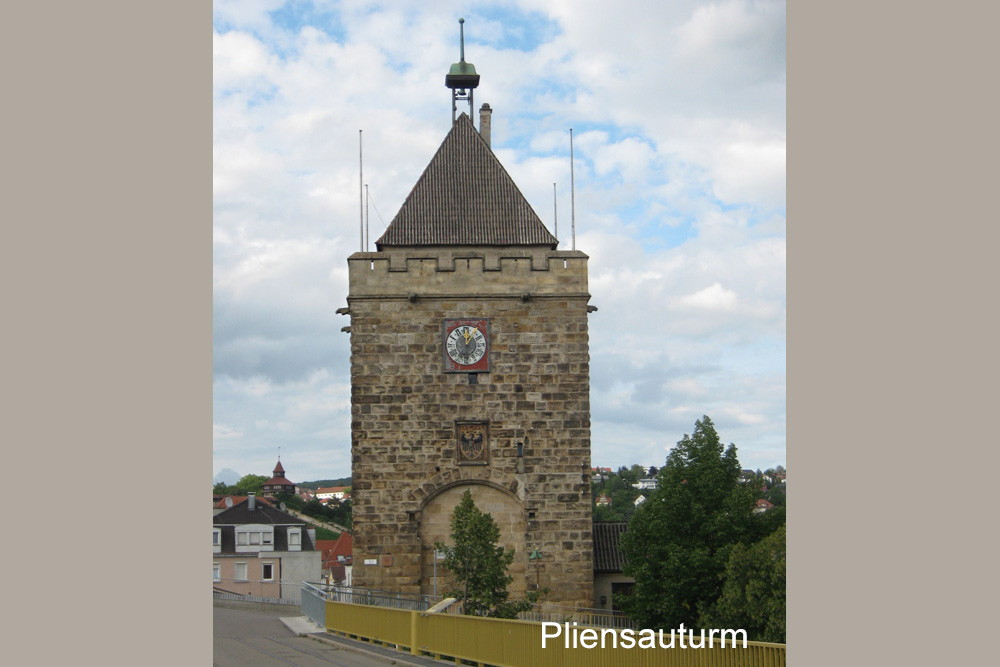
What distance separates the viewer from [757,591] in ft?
83.5

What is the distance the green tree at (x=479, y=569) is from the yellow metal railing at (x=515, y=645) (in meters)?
1.79

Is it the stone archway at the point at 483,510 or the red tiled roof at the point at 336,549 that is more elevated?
the stone archway at the point at 483,510

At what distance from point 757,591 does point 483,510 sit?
8.47 meters

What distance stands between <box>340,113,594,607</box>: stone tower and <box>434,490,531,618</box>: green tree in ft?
16.4

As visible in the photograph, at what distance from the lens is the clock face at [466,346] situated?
3156 centimetres

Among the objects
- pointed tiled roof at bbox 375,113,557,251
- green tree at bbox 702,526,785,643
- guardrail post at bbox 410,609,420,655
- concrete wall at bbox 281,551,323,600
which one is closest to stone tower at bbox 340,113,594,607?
pointed tiled roof at bbox 375,113,557,251

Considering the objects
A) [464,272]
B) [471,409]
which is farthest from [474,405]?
[464,272]

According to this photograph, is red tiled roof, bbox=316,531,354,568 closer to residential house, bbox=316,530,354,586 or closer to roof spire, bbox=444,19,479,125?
residential house, bbox=316,530,354,586

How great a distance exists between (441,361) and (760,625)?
1110cm

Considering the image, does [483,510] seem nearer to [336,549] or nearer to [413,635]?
[413,635]

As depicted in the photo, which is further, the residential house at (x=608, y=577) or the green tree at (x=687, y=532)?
the residential house at (x=608, y=577)

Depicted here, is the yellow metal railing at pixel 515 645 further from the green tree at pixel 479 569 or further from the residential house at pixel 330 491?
the residential house at pixel 330 491

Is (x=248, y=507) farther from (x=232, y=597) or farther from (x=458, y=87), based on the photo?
(x=458, y=87)

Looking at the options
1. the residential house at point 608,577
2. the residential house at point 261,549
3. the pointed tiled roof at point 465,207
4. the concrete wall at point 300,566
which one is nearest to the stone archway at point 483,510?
the residential house at point 608,577
